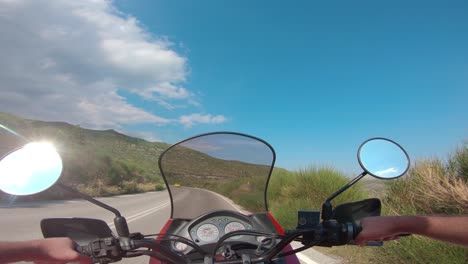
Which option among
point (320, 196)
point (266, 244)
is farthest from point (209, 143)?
point (320, 196)

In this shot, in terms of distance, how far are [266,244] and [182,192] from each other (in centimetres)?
114

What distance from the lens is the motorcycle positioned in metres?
1.59

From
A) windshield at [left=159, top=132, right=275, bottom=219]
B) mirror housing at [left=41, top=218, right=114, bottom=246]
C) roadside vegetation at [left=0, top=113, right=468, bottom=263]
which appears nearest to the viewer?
mirror housing at [left=41, top=218, right=114, bottom=246]

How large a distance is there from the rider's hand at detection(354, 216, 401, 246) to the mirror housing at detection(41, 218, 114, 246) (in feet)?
3.79

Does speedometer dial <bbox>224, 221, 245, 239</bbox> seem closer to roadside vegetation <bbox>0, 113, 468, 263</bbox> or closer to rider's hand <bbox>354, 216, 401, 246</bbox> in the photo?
roadside vegetation <bbox>0, 113, 468, 263</bbox>

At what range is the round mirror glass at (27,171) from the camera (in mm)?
1846

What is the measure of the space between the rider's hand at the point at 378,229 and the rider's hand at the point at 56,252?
1211 millimetres

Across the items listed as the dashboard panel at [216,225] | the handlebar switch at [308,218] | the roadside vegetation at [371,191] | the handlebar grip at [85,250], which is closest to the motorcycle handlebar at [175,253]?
the handlebar grip at [85,250]

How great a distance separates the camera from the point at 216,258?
71.7 inches

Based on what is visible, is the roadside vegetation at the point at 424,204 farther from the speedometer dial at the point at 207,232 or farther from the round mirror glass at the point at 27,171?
the round mirror glass at the point at 27,171

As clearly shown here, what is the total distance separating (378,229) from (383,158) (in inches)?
30.2

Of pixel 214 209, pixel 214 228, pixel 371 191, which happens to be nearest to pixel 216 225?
pixel 214 228

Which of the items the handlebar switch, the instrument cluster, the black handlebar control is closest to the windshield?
the instrument cluster

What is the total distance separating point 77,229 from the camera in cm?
171
